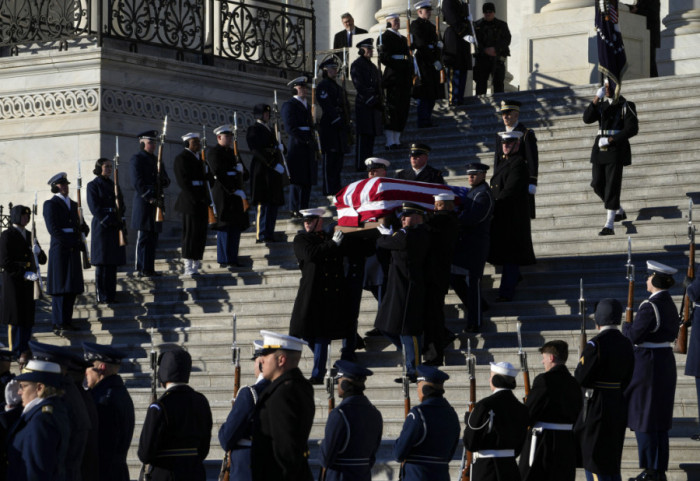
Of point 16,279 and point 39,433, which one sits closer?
point 39,433

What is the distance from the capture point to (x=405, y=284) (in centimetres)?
1484

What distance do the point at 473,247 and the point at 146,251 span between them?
475 cm

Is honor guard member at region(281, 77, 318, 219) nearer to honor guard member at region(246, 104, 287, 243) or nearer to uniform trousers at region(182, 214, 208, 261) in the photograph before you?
honor guard member at region(246, 104, 287, 243)

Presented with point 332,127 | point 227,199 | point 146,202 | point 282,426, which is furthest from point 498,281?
point 282,426

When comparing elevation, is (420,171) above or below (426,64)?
below

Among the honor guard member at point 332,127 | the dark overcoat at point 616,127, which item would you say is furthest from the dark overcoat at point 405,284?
the honor guard member at point 332,127

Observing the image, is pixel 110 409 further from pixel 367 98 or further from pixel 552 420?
pixel 367 98

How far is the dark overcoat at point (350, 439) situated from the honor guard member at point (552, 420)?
133 centimetres

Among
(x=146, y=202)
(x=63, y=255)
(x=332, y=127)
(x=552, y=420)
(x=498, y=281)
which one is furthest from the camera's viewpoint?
(x=332, y=127)

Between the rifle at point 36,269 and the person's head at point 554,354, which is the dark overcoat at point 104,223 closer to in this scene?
the rifle at point 36,269

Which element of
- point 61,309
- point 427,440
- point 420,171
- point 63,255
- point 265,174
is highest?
point 265,174

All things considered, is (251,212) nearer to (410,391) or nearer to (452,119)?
(452,119)

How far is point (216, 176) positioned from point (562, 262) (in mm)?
4433

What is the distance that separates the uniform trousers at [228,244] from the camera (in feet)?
60.5
